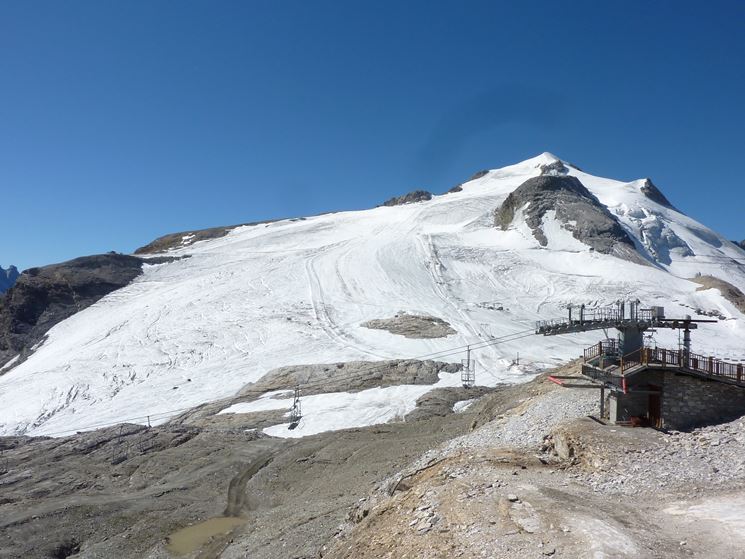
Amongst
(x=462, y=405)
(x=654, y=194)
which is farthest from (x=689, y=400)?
(x=654, y=194)

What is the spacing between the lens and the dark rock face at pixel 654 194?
11550 centimetres

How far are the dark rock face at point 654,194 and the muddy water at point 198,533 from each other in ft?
394

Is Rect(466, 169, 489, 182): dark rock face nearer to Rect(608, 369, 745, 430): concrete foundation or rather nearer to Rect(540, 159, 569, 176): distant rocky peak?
Rect(540, 159, 569, 176): distant rocky peak

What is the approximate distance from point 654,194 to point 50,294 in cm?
12020

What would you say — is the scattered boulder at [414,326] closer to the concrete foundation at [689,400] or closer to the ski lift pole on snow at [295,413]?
the ski lift pole on snow at [295,413]

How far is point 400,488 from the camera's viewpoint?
13.6 meters

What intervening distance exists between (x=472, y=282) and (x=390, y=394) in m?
34.7

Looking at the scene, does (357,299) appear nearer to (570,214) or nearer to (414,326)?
(414,326)

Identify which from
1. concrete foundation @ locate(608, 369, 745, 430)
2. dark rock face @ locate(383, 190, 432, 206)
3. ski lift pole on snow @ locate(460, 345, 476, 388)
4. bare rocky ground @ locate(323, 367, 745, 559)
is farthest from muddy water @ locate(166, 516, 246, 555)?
dark rock face @ locate(383, 190, 432, 206)

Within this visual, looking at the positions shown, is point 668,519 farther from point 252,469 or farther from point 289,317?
point 289,317

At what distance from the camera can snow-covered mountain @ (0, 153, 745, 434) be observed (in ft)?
135

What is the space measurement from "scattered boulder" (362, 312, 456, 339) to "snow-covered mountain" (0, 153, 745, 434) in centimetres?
109

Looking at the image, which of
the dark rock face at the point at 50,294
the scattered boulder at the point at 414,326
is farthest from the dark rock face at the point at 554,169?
the dark rock face at the point at 50,294

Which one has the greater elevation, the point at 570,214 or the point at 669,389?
the point at 570,214
